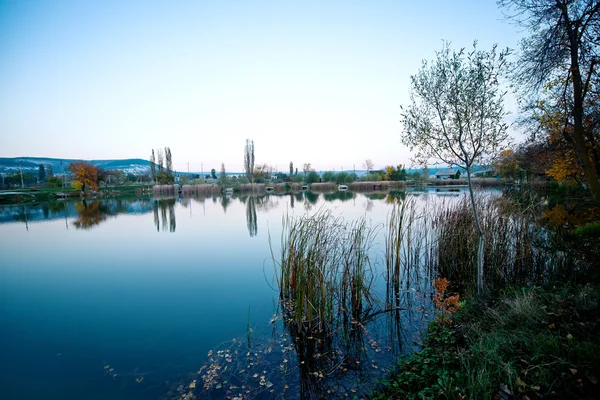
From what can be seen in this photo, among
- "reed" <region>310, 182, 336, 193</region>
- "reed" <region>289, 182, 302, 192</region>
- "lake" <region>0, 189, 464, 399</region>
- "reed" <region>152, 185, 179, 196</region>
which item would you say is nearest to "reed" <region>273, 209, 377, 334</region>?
"lake" <region>0, 189, 464, 399</region>

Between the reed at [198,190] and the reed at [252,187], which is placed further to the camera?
the reed at [252,187]

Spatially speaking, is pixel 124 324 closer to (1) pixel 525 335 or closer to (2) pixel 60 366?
(2) pixel 60 366

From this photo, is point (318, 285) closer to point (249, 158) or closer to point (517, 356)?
point (517, 356)

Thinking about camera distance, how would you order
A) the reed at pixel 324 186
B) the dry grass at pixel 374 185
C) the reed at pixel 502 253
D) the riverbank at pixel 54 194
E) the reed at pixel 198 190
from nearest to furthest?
the reed at pixel 502 253 → the riverbank at pixel 54 194 → the dry grass at pixel 374 185 → the reed at pixel 198 190 → the reed at pixel 324 186

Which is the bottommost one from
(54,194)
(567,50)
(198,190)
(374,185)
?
(374,185)

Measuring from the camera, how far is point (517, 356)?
2.69 meters

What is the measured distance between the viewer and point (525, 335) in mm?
3035

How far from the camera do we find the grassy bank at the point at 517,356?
2277 millimetres

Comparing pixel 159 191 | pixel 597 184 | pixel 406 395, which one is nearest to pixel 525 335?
pixel 406 395

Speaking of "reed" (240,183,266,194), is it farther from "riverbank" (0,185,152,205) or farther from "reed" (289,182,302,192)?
"riverbank" (0,185,152,205)

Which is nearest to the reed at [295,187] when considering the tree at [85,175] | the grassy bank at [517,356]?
the tree at [85,175]

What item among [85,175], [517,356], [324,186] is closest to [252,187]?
[324,186]

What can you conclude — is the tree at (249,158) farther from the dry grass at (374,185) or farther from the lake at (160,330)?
the lake at (160,330)

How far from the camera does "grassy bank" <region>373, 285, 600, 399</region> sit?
2277mm
